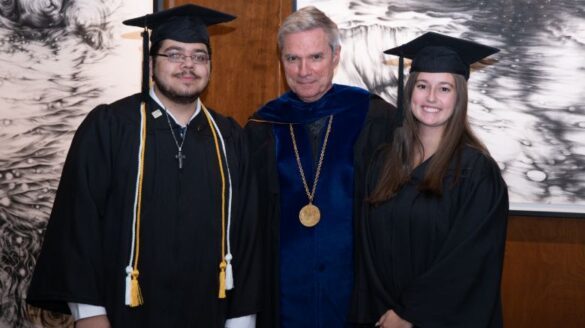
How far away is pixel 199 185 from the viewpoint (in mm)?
2791

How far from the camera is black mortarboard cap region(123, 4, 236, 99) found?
2.83 meters

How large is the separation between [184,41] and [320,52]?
0.66 metres

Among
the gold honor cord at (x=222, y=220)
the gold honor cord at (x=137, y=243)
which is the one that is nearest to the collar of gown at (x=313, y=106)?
the gold honor cord at (x=222, y=220)

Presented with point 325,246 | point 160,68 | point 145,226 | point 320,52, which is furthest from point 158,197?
point 320,52

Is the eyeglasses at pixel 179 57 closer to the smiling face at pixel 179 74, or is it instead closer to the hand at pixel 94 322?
the smiling face at pixel 179 74

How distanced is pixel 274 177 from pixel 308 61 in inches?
23.4

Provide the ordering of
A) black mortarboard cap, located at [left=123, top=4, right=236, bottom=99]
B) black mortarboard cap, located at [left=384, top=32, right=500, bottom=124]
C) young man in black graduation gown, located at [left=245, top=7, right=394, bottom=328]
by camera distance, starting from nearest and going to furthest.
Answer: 1. black mortarboard cap, located at [left=384, top=32, right=500, bottom=124]
2. black mortarboard cap, located at [left=123, top=4, right=236, bottom=99]
3. young man in black graduation gown, located at [left=245, top=7, right=394, bottom=328]

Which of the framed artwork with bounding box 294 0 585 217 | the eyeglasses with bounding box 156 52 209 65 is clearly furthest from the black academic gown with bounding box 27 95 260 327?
the framed artwork with bounding box 294 0 585 217

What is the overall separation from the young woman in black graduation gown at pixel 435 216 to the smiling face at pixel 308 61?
17.2 inches

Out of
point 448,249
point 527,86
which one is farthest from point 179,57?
point 527,86

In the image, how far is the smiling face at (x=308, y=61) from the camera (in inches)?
120

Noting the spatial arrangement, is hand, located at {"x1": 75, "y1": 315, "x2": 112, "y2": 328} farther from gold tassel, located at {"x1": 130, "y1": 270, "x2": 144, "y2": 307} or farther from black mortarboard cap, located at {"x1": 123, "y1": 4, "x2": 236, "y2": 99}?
black mortarboard cap, located at {"x1": 123, "y1": 4, "x2": 236, "y2": 99}

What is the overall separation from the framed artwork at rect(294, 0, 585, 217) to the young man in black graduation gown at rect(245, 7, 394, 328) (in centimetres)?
74

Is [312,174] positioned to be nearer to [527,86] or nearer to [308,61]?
[308,61]
